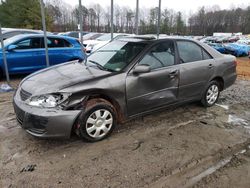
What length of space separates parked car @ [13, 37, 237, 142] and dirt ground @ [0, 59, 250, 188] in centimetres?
29

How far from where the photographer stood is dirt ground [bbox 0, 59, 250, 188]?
2523 mm

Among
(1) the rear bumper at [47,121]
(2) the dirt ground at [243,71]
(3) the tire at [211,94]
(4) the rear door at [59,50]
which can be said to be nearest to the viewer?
(1) the rear bumper at [47,121]

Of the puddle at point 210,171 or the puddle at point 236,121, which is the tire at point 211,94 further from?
the puddle at point 210,171

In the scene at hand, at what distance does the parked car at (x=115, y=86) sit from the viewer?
2.93 m

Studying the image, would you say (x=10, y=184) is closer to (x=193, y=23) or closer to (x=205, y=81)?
(x=205, y=81)

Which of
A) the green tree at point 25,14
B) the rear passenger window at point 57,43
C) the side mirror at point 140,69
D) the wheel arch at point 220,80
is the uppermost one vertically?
the green tree at point 25,14

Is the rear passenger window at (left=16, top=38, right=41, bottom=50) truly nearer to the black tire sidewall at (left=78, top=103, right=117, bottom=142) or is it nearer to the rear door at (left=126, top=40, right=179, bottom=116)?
the rear door at (left=126, top=40, right=179, bottom=116)

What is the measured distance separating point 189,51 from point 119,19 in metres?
49.7

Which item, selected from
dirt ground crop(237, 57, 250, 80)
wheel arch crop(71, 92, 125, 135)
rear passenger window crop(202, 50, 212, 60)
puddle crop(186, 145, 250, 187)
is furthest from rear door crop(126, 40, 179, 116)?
dirt ground crop(237, 57, 250, 80)

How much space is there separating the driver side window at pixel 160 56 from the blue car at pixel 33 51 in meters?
3.28

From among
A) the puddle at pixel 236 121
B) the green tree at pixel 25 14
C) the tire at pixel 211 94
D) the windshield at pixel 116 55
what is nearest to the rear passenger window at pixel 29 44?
the windshield at pixel 116 55

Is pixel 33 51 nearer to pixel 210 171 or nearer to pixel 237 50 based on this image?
pixel 210 171

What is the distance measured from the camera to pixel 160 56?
3.82 m

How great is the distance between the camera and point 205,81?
4.46 m
